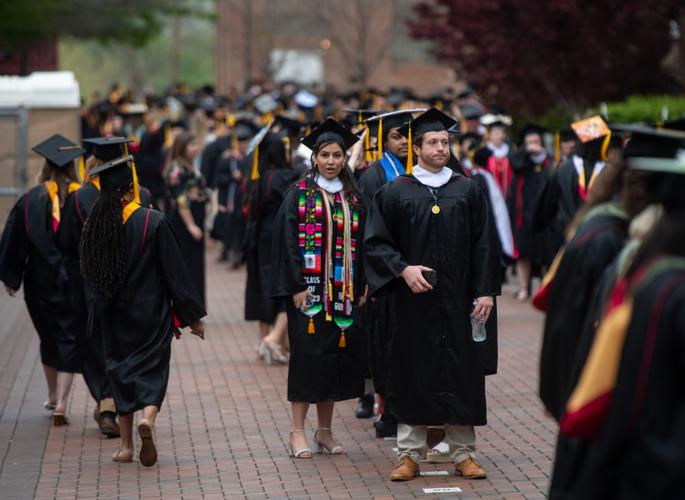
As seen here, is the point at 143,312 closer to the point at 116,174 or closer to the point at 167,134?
the point at 116,174

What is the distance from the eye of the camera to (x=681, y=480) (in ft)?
12.9

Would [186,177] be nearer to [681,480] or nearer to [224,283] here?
[224,283]

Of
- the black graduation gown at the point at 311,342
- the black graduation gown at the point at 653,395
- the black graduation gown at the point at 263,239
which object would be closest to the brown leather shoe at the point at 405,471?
the black graduation gown at the point at 311,342

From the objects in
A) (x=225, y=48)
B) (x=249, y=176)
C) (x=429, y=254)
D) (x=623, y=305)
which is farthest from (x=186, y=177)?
(x=225, y=48)

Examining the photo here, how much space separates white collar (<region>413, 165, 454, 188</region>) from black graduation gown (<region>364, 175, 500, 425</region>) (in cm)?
4

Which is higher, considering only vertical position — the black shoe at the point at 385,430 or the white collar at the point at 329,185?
the white collar at the point at 329,185

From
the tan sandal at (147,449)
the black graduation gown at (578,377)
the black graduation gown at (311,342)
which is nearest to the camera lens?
the black graduation gown at (578,377)

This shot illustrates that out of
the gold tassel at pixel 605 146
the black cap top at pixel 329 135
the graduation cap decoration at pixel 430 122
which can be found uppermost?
the graduation cap decoration at pixel 430 122

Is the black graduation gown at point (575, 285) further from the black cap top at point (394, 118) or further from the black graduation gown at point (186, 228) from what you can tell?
the black graduation gown at point (186, 228)

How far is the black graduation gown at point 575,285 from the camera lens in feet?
17.2

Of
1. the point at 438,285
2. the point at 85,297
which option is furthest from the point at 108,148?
the point at 438,285

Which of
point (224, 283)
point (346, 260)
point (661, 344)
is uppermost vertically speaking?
point (661, 344)

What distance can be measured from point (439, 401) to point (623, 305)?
3.64m

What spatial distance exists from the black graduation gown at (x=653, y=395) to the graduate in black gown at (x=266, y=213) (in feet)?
26.8
